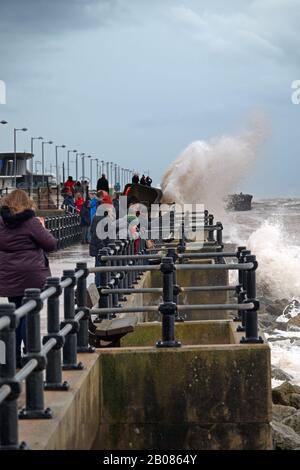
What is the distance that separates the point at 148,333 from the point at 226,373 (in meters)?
3.20

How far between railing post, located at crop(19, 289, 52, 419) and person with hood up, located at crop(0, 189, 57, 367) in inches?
73.9

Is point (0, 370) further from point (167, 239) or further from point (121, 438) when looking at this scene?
point (167, 239)

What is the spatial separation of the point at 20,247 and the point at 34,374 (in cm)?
210

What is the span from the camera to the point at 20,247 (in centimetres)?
886

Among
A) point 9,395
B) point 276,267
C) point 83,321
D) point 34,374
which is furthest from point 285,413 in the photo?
point 276,267

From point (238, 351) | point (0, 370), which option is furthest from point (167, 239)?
point (0, 370)

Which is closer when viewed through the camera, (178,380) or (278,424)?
(178,380)

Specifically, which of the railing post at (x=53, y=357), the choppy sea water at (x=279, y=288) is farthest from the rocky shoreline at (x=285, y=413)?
the railing post at (x=53, y=357)

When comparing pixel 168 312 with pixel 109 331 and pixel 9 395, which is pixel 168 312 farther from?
pixel 9 395

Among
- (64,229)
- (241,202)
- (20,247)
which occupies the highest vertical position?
(241,202)

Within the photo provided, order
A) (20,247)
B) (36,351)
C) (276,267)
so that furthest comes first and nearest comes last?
(276,267) → (20,247) → (36,351)

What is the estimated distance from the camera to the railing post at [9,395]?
608cm

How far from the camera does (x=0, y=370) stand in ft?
20.1
